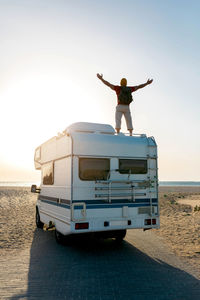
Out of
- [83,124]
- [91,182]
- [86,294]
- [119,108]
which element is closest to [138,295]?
[86,294]

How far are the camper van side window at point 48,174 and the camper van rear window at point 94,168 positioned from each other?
2.08m

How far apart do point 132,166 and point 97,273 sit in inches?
121

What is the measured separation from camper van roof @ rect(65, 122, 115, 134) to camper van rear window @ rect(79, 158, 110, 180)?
99 centimetres

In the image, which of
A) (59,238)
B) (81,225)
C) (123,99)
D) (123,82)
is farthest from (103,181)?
(123,82)

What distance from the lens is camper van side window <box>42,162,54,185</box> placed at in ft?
30.8

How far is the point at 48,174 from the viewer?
32.2 feet

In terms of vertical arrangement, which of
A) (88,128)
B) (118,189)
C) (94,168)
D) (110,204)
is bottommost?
(110,204)

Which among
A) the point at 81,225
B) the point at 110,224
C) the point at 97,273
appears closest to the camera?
the point at 97,273

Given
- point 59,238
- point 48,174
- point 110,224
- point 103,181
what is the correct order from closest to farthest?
point 110,224
point 103,181
point 59,238
point 48,174

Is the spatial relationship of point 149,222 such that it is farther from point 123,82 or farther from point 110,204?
point 123,82

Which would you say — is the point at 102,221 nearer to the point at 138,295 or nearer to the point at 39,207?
the point at 138,295

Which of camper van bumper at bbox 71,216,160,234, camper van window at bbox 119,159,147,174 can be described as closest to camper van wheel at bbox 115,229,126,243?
camper van bumper at bbox 71,216,160,234

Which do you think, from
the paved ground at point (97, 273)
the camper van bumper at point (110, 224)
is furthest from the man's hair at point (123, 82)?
the paved ground at point (97, 273)

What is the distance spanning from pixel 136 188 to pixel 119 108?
10.7ft
